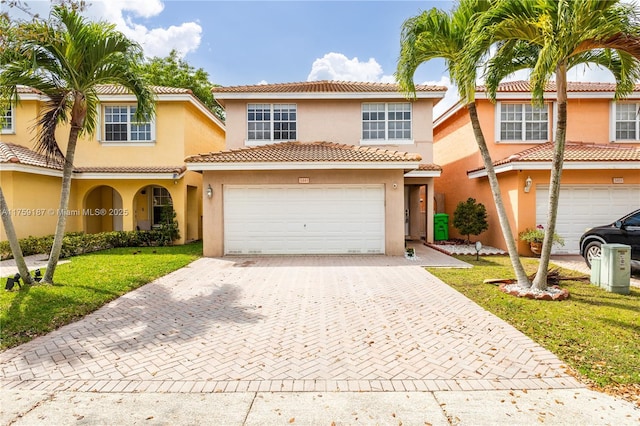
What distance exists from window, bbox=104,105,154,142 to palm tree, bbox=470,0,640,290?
50.9 feet

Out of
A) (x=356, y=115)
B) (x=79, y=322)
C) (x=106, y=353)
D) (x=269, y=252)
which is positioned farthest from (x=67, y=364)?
(x=356, y=115)

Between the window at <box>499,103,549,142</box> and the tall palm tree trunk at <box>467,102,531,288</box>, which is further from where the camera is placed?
the window at <box>499,103,549,142</box>

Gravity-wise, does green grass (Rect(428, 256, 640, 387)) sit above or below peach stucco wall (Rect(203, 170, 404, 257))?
below

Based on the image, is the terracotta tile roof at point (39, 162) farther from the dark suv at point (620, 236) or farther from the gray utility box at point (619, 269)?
the dark suv at point (620, 236)

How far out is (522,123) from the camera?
49.6ft

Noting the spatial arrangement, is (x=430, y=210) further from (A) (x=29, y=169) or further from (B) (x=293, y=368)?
(A) (x=29, y=169)

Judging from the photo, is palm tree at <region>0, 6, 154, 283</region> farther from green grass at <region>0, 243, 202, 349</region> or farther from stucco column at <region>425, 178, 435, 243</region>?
stucco column at <region>425, 178, 435, 243</region>

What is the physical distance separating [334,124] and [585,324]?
12516 millimetres

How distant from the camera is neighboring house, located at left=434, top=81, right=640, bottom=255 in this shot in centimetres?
1256

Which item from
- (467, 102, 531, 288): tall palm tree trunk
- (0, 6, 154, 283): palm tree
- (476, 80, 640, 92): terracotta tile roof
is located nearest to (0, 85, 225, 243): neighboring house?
(0, 6, 154, 283): palm tree

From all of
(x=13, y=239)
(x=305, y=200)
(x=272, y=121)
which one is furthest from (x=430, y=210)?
(x=13, y=239)

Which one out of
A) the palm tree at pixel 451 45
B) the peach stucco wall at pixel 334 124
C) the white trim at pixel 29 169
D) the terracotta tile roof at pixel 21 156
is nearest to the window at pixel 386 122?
the peach stucco wall at pixel 334 124

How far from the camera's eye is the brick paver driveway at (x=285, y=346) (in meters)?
3.81

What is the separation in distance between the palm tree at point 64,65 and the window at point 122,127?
829 centimetres
